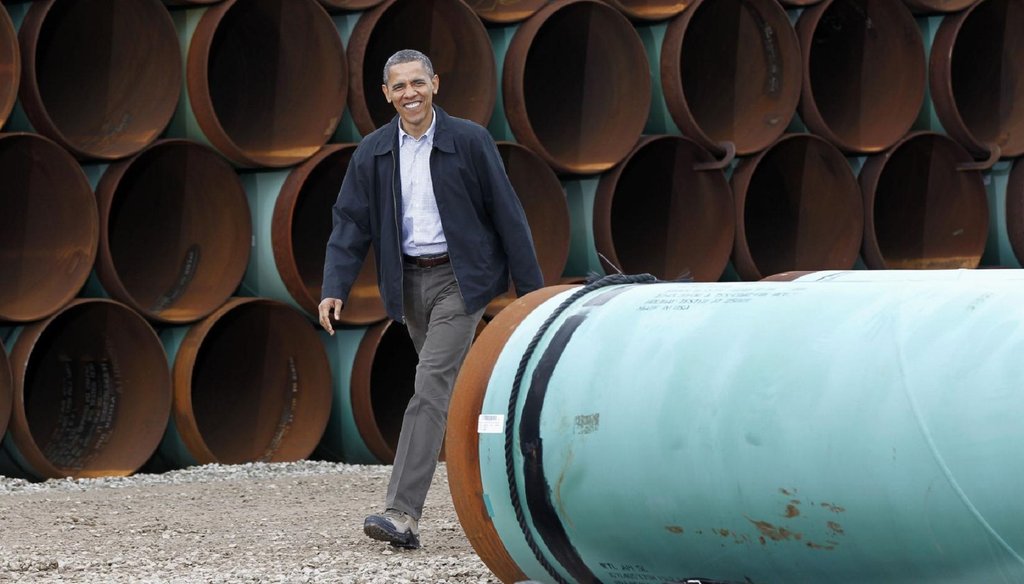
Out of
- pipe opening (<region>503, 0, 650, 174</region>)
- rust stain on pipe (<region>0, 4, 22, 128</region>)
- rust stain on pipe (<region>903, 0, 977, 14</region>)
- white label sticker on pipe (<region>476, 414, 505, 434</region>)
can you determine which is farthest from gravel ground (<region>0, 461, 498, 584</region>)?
rust stain on pipe (<region>903, 0, 977, 14</region>)

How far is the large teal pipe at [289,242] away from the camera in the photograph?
6.20 metres

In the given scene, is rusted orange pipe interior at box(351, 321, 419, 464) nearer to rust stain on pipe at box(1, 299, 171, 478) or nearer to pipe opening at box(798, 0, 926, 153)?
rust stain on pipe at box(1, 299, 171, 478)

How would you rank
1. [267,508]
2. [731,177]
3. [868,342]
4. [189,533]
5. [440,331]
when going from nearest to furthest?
[868,342]
[440,331]
[189,533]
[267,508]
[731,177]

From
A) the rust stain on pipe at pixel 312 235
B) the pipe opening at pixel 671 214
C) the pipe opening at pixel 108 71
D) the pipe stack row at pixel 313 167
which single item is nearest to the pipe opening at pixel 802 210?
the pipe stack row at pixel 313 167

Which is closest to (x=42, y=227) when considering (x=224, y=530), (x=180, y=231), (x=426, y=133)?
(x=180, y=231)

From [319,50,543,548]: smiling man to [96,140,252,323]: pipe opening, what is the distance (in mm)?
2280

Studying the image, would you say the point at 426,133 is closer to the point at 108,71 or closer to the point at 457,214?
the point at 457,214

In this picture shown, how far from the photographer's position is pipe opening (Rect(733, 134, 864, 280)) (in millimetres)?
7703

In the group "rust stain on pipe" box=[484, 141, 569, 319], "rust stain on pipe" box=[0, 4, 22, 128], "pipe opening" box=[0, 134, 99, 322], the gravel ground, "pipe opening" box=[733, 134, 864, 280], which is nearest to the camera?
the gravel ground

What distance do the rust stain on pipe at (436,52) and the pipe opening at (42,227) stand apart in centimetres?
122

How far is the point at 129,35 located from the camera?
6109mm

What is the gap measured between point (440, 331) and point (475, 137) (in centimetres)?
48

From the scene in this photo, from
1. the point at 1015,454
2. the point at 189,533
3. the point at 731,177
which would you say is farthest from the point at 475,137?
the point at 731,177

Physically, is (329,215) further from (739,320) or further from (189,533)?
(739,320)
